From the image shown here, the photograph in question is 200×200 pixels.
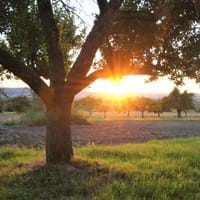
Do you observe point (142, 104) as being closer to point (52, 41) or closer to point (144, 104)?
point (144, 104)

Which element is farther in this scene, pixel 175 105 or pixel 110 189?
pixel 175 105

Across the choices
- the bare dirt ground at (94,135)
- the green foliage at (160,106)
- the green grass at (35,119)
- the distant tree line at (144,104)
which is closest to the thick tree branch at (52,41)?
the bare dirt ground at (94,135)

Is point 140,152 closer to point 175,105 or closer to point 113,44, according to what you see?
point 113,44

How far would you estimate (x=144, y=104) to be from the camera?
72500 millimetres

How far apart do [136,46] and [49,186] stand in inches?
174

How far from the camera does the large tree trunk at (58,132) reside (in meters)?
9.18

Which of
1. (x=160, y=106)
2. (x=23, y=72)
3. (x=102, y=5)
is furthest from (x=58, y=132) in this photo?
(x=160, y=106)

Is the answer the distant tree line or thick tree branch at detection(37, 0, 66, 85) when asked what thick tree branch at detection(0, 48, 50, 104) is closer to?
thick tree branch at detection(37, 0, 66, 85)

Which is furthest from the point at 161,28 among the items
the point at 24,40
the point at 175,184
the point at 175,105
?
the point at 175,105

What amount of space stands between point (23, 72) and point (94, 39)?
165cm

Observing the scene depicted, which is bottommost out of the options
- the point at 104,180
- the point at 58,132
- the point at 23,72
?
the point at 104,180

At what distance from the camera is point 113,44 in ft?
35.8

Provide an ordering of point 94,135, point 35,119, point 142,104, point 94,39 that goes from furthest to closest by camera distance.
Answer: point 142,104, point 35,119, point 94,135, point 94,39

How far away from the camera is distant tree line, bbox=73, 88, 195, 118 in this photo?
215 feet
